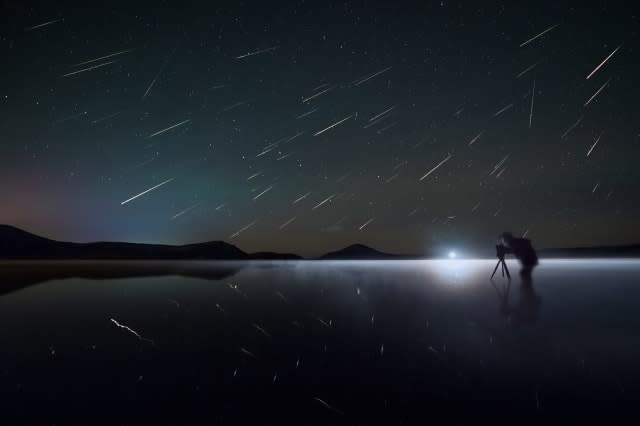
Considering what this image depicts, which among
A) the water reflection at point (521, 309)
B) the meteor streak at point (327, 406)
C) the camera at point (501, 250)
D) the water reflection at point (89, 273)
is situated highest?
the camera at point (501, 250)

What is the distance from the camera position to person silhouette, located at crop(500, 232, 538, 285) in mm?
31411

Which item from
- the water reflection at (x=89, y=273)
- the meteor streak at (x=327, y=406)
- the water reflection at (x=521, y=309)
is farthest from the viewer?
the water reflection at (x=89, y=273)

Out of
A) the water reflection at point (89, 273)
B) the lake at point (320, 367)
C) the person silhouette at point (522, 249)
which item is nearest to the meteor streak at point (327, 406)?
the lake at point (320, 367)

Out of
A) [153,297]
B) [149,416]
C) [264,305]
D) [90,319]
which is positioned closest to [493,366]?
[149,416]

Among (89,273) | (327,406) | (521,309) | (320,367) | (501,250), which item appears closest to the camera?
(327,406)

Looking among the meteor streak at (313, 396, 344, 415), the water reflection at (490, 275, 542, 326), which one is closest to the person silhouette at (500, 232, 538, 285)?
the water reflection at (490, 275, 542, 326)

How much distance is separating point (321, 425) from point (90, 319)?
36.5 ft

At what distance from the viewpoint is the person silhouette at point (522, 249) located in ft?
103

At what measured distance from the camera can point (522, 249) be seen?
33.8m

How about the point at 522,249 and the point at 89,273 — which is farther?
the point at 89,273

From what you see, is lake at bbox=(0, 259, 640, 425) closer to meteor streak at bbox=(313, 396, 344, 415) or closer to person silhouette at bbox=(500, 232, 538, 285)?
meteor streak at bbox=(313, 396, 344, 415)

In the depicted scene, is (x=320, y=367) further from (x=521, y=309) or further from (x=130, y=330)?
(x=521, y=309)

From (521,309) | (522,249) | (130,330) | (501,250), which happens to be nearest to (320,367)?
(130,330)

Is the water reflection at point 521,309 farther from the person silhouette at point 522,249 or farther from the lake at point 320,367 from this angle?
the person silhouette at point 522,249
